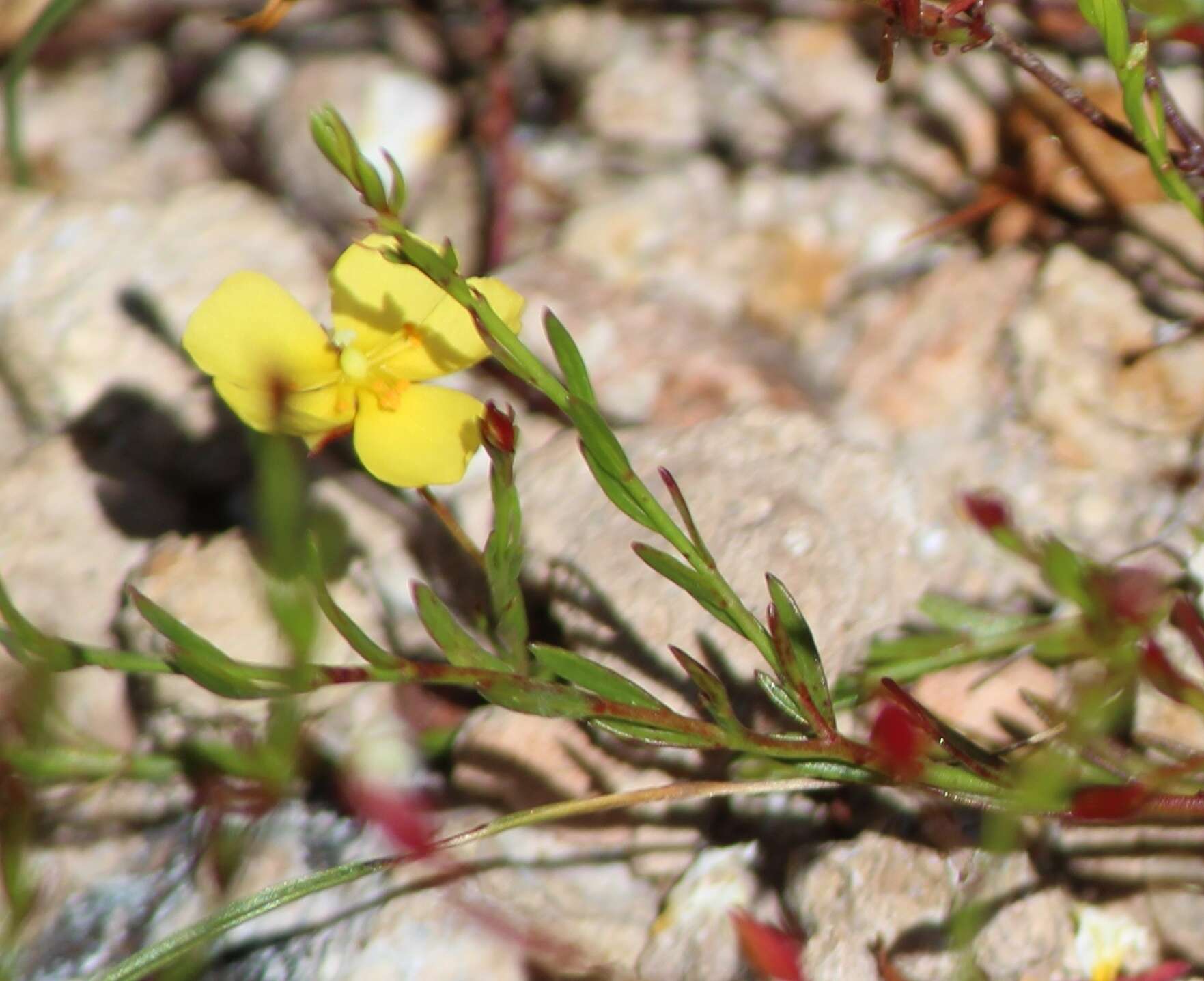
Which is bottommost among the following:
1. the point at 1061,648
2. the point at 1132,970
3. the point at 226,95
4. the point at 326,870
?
the point at 1132,970

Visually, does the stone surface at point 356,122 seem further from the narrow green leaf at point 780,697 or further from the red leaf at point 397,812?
the narrow green leaf at point 780,697

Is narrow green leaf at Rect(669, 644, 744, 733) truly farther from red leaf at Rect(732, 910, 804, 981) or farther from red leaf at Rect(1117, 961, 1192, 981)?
red leaf at Rect(1117, 961, 1192, 981)

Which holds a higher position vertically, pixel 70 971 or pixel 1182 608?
pixel 1182 608

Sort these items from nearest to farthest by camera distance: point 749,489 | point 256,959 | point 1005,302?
point 256,959 → point 749,489 → point 1005,302

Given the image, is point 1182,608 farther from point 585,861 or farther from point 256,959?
point 256,959

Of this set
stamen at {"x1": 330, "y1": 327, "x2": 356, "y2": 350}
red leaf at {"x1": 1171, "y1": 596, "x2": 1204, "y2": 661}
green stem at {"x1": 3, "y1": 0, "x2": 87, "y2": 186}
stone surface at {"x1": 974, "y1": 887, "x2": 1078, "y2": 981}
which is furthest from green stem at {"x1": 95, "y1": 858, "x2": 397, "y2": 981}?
green stem at {"x1": 3, "y1": 0, "x2": 87, "y2": 186}

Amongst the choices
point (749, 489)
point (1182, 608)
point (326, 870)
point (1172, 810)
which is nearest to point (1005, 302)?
point (749, 489)

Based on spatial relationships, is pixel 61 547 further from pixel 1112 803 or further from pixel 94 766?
pixel 1112 803

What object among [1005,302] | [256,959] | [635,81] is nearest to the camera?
[256,959]
